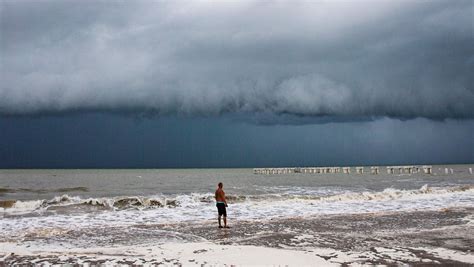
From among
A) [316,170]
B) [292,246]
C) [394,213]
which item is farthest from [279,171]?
[292,246]

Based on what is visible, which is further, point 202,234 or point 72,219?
point 72,219

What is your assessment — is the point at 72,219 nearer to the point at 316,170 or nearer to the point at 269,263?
the point at 269,263

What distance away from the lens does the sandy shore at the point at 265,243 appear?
32.7ft

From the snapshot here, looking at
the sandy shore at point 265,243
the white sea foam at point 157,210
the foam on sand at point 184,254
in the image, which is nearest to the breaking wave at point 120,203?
the white sea foam at point 157,210

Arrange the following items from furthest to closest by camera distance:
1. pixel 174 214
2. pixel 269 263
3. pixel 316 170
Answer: pixel 316 170 < pixel 174 214 < pixel 269 263

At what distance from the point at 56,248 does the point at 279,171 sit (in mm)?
106977

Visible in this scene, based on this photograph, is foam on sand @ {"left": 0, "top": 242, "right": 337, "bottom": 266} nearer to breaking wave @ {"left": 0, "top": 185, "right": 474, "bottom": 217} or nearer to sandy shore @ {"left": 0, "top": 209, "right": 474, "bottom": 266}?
sandy shore @ {"left": 0, "top": 209, "right": 474, "bottom": 266}

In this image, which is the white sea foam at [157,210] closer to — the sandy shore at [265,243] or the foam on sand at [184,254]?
the sandy shore at [265,243]

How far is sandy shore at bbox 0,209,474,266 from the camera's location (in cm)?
997

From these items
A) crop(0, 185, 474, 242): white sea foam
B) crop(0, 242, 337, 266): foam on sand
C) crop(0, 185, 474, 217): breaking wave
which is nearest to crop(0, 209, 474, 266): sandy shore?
crop(0, 242, 337, 266): foam on sand

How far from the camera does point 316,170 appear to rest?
11319 centimetres

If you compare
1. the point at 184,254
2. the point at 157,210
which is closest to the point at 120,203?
the point at 157,210

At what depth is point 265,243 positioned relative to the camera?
→ 1230cm

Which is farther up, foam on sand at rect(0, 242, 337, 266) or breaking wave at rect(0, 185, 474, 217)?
foam on sand at rect(0, 242, 337, 266)
